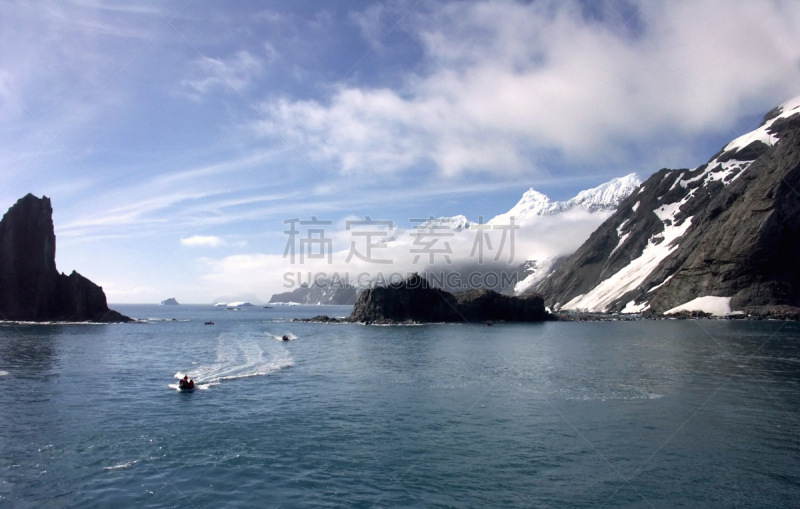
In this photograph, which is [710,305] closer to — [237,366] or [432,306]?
[432,306]

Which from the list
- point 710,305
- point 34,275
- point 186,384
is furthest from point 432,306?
point 34,275

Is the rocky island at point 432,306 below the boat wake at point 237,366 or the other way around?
the other way around

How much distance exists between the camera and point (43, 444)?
28.3m

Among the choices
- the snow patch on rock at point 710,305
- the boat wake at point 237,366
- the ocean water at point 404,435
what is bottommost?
the ocean water at point 404,435

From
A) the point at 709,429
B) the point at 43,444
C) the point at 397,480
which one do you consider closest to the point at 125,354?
the point at 43,444

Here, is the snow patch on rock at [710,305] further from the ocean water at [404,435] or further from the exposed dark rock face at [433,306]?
the ocean water at [404,435]

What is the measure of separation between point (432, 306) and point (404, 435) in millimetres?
136777

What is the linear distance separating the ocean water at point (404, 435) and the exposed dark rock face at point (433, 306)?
100125mm

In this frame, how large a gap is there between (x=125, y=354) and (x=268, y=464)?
60656 millimetres

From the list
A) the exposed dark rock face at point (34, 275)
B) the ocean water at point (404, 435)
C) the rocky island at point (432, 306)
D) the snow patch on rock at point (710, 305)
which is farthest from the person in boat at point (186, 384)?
the snow patch on rock at point (710, 305)

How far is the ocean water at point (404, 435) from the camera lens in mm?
21891

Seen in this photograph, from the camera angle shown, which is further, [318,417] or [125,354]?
[125,354]

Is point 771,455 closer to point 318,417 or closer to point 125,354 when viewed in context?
point 318,417

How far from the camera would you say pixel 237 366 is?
6147 centimetres
